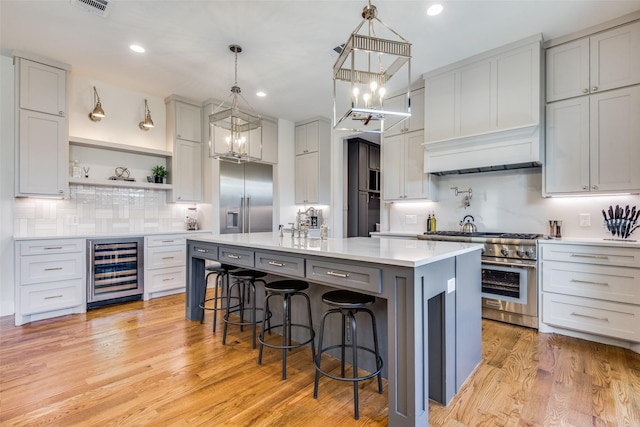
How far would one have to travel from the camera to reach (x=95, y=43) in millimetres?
3176

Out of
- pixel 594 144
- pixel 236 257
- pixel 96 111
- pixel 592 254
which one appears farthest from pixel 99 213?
pixel 594 144

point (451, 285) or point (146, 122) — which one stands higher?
point (146, 122)

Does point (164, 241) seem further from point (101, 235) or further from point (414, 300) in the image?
point (414, 300)

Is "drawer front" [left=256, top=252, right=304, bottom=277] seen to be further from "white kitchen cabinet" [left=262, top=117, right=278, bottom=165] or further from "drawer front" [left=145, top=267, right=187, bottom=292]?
"white kitchen cabinet" [left=262, top=117, right=278, bottom=165]

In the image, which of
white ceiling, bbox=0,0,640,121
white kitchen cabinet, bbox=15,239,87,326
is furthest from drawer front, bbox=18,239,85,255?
white ceiling, bbox=0,0,640,121

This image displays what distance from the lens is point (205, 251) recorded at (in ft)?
9.95

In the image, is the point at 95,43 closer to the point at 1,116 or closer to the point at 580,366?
the point at 1,116

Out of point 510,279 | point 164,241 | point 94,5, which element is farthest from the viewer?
point 164,241

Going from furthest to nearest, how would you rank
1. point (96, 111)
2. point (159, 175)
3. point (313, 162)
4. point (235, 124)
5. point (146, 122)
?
point (313, 162) → point (159, 175) → point (146, 122) → point (96, 111) → point (235, 124)

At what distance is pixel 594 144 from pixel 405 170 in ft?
6.40

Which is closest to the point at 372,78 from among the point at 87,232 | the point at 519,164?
the point at 519,164

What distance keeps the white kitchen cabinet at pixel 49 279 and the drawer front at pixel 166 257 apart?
0.71 metres

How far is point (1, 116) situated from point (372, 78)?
406 cm

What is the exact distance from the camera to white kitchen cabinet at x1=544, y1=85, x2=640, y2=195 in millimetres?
2711
